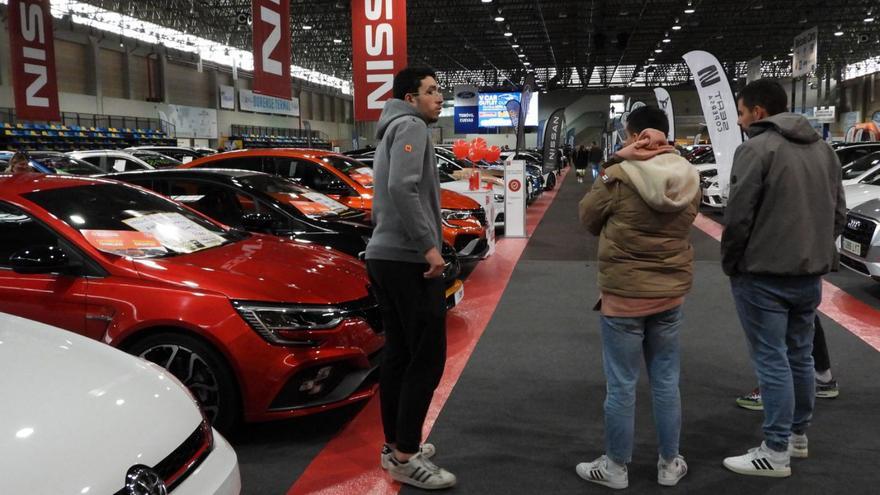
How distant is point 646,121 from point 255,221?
328 centimetres

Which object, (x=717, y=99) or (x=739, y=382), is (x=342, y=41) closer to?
(x=717, y=99)

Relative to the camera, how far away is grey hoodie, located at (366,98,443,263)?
8.50ft

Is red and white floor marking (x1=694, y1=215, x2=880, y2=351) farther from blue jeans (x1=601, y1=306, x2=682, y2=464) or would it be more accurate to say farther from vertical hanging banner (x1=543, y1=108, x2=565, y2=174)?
vertical hanging banner (x1=543, y1=108, x2=565, y2=174)

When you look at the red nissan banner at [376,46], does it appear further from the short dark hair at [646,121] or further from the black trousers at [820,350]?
the short dark hair at [646,121]

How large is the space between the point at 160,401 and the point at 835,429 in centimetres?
315

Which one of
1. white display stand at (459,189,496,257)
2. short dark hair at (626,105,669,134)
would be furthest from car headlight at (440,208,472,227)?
short dark hair at (626,105,669,134)

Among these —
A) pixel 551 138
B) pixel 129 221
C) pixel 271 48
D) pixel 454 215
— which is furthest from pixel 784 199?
pixel 551 138

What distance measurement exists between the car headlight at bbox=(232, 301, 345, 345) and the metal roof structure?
2516 cm

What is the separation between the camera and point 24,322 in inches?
98.9

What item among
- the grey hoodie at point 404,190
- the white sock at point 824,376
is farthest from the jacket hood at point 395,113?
the white sock at point 824,376

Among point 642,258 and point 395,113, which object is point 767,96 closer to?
point 642,258

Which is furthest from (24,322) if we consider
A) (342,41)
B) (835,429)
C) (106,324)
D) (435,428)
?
(342,41)

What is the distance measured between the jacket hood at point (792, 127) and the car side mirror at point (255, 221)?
350 centimetres

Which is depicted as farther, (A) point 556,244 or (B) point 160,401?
(A) point 556,244
